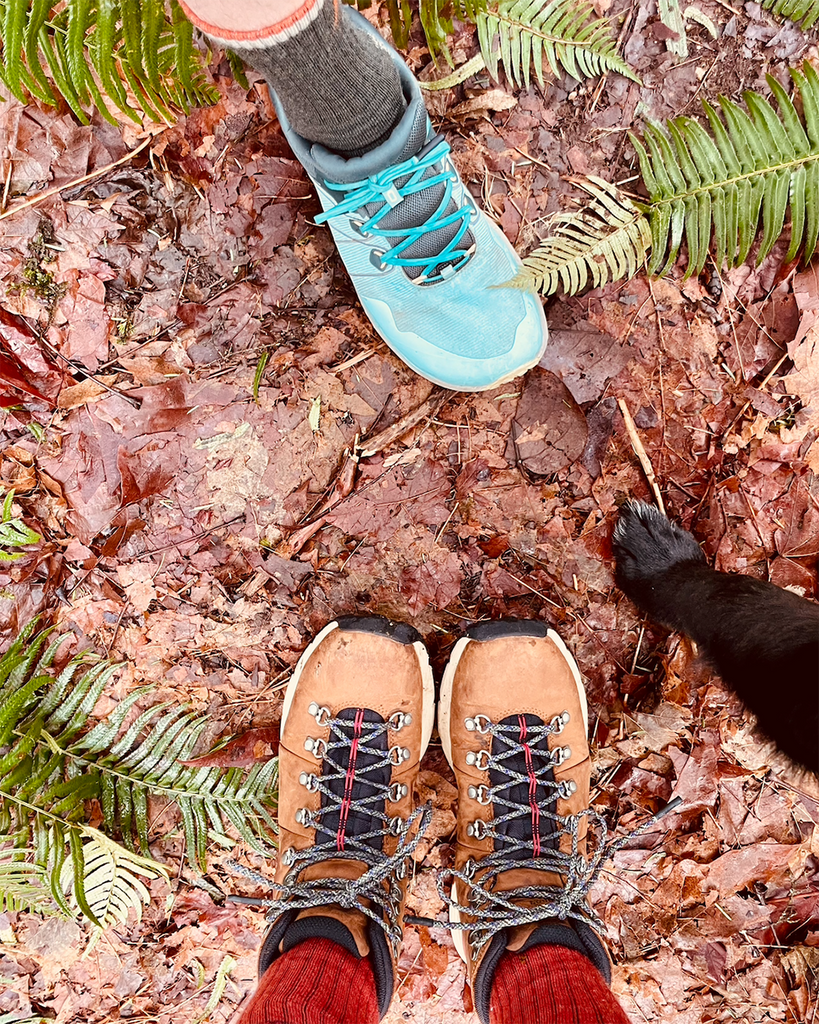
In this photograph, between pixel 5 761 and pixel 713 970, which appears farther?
pixel 713 970

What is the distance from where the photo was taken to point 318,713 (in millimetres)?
2711

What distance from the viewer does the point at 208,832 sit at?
8.96 ft

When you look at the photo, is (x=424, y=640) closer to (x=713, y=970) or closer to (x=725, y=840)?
(x=725, y=840)

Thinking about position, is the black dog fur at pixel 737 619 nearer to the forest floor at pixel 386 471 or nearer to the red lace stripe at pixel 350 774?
the forest floor at pixel 386 471

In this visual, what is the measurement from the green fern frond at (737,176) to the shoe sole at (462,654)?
5.00 feet

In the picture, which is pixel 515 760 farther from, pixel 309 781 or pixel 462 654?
pixel 309 781

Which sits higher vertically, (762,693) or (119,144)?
(119,144)

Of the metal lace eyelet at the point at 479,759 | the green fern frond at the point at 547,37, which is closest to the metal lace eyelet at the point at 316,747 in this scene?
the metal lace eyelet at the point at 479,759

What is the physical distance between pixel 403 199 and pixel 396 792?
7.71ft

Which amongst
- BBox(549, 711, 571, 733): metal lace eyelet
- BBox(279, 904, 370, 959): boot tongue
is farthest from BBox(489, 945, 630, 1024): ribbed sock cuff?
BBox(549, 711, 571, 733): metal lace eyelet

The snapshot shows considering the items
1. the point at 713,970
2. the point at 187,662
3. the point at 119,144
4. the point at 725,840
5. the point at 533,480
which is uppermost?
the point at 119,144

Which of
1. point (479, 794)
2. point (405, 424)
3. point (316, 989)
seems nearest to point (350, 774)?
point (479, 794)

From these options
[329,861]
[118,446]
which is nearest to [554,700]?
[329,861]

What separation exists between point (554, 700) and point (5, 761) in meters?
2.15
